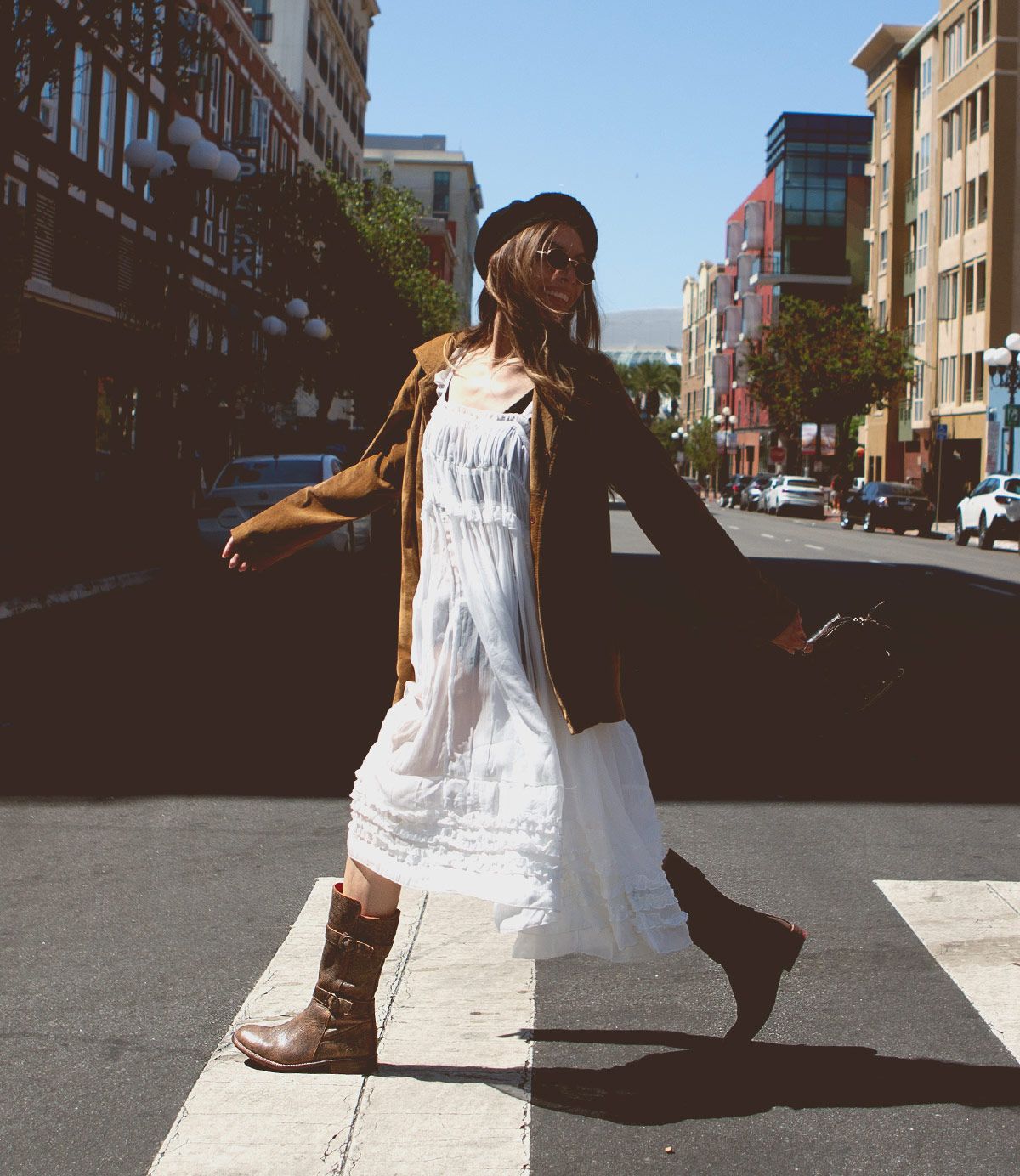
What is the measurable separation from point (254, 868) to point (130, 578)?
527 inches

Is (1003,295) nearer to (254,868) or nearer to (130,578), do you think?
(130,578)

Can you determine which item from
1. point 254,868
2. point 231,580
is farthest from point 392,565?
point 254,868

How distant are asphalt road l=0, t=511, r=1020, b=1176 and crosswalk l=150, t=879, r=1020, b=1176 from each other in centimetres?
7

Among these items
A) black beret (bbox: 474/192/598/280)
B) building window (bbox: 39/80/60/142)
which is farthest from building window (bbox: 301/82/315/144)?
black beret (bbox: 474/192/598/280)

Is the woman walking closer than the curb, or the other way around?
the woman walking

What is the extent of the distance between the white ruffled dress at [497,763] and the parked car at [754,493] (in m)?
70.0

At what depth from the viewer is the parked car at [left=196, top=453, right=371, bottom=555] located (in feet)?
62.5

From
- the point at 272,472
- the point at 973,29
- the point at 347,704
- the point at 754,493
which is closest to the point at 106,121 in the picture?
the point at 272,472

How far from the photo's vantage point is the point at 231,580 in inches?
730

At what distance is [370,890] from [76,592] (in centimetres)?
1334

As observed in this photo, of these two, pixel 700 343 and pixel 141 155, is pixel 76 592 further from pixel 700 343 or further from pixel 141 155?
pixel 700 343

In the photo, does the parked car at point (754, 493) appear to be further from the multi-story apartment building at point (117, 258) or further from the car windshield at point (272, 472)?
the car windshield at point (272, 472)

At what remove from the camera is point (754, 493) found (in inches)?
2940

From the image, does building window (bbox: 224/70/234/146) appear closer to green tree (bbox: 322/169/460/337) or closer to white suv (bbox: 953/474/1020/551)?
green tree (bbox: 322/169/460/337)
